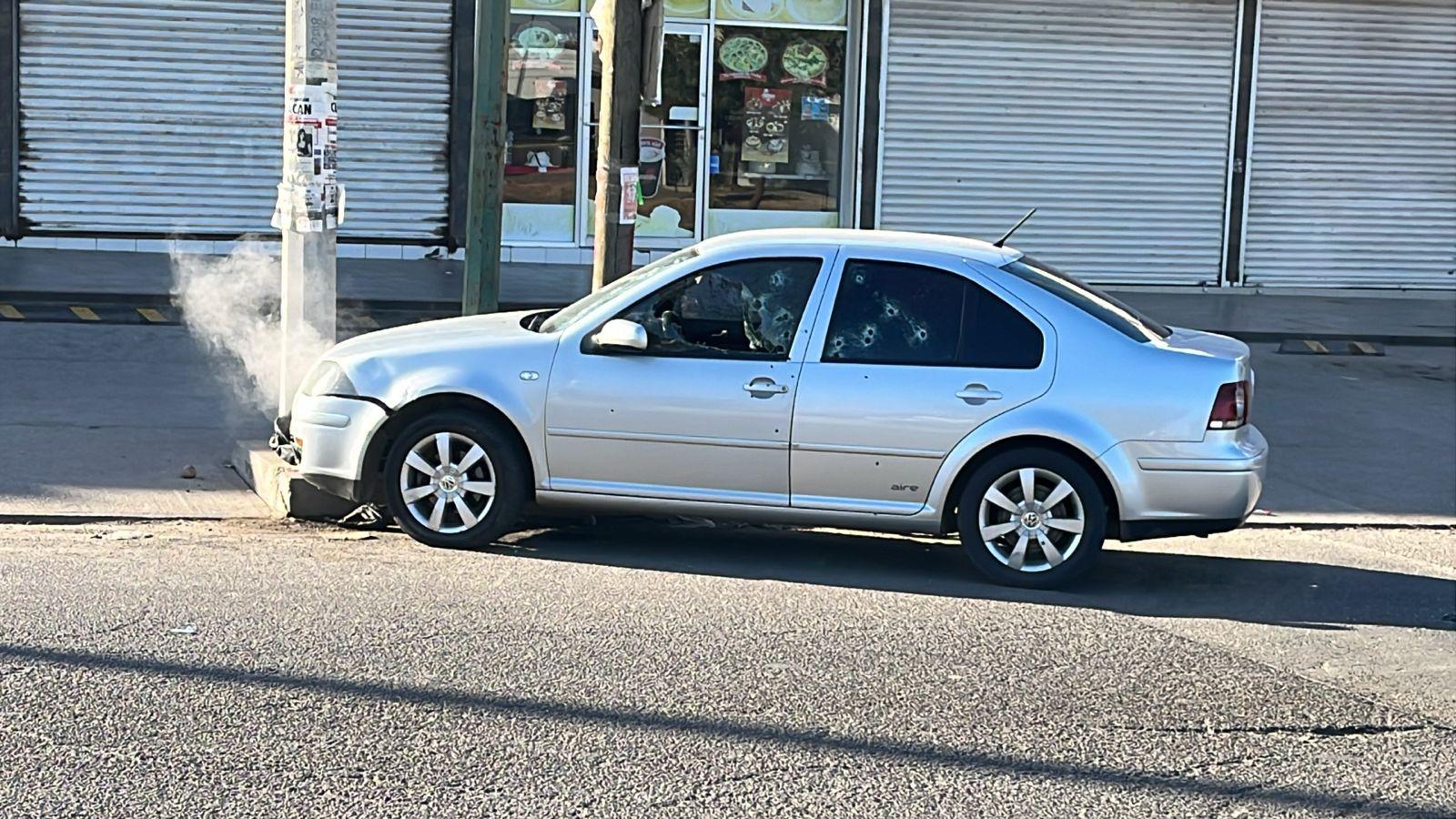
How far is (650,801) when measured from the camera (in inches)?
185

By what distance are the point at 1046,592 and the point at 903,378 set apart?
1.11 m

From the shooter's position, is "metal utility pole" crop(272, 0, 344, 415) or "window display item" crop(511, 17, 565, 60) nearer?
"metal utility pole" crop(272, 0, 344, 415)

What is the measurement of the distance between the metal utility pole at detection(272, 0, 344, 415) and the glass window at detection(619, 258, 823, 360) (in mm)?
1997

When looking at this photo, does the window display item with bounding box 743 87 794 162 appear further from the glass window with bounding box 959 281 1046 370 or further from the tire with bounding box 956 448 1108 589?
the tire with bounding box 956 448 1108 589

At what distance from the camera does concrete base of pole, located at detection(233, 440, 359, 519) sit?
8.26 metres

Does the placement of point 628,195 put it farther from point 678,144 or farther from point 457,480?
point 678,144

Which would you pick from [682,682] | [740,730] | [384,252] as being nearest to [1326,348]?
[384,252]

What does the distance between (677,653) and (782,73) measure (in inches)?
523

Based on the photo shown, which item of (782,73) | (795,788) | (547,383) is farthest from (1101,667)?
(782,73)

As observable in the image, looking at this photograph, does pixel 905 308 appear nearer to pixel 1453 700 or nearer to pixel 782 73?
pixel 1453 700

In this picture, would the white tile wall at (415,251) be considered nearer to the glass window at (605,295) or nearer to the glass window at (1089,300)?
the glass window at (605,295)

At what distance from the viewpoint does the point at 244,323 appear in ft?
38.4

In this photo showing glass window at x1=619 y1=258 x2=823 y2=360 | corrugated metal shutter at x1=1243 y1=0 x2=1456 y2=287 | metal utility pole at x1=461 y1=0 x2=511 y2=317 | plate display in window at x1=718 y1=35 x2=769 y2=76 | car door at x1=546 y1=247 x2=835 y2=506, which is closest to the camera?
car door at x1=546 y1=247 x2=835 y2=506

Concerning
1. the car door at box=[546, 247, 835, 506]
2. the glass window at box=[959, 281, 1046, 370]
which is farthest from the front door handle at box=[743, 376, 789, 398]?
the glass window at box=[959, 281, 1046, 370]
